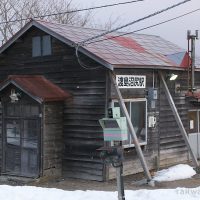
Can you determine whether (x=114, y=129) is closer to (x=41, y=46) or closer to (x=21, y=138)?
(x=21, y=138)

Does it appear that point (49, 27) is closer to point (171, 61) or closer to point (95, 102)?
point (95, 102)

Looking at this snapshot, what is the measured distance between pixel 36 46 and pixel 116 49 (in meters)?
2.74

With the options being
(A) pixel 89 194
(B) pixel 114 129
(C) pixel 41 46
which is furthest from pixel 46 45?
(B) pixel 114 129

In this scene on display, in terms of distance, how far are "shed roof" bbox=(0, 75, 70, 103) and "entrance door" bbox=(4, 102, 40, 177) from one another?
2.59 ft

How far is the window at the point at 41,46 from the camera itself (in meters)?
15.8

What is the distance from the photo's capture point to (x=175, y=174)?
48.2ft

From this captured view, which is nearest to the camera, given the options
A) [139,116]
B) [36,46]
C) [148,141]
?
[139,116]

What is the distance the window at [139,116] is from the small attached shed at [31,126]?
6.83 feet

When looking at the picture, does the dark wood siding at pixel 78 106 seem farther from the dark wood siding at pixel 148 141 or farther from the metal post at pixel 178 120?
the metal post at pixel 178 120

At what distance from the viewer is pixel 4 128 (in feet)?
52.0

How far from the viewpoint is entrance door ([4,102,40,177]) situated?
49.0 ft

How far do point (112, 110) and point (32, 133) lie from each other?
6.29 m

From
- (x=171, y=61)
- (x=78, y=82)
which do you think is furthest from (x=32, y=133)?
(x=171, y=61)

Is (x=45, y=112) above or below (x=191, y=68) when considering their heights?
below
